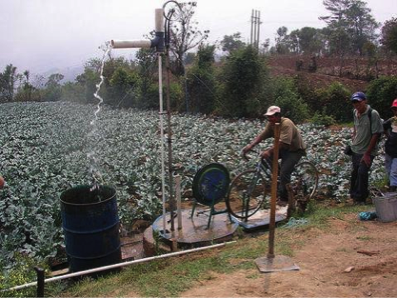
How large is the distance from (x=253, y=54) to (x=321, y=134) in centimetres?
716

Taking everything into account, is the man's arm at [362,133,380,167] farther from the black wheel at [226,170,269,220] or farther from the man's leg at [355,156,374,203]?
the black wheel at [226,170,269,220]

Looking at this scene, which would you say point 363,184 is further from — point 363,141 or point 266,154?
point 266,154

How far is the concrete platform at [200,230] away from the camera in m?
5.55

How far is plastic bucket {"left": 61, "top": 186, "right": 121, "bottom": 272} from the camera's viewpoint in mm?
5012

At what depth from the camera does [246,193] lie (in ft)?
20.5

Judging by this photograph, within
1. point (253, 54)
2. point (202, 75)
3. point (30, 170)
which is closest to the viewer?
point (30, 170)

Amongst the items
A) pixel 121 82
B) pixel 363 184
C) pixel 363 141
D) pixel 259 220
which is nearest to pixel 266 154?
pixel 259 220

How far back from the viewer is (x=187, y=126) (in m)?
16.1

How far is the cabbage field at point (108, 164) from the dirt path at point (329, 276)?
2.43 meters

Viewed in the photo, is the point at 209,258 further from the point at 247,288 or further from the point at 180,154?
the point at 180,154

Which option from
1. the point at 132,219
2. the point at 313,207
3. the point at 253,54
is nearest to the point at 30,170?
the point at 132,219

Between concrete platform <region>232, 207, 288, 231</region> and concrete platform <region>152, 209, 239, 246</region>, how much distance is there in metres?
0.15

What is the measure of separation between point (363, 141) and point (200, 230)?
2757 mm

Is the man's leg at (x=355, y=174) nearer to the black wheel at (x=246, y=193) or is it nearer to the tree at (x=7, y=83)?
the black wheel at (x=246, y=193)
